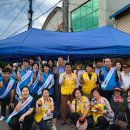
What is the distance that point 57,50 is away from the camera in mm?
7250

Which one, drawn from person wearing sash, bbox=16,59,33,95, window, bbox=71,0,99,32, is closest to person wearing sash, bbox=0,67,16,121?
person wearing sash, bbox=16,59,33,95

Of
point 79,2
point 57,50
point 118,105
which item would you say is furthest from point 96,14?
point 118,105

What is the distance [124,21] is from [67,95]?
831cm

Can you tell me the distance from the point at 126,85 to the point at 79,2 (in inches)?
528

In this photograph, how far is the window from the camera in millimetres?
17486

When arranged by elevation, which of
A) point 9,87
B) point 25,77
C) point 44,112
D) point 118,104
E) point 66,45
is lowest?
point 44,112

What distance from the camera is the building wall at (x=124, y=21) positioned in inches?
537

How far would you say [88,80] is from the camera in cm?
680

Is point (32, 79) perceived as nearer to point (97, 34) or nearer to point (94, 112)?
point (94, 112)

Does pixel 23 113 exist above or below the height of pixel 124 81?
below

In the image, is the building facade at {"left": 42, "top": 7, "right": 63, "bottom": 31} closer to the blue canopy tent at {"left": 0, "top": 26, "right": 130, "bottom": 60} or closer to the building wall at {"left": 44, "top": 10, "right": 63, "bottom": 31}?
the building wall at {"left": 44, "top": 10, "right": 63, "bottom": 31}

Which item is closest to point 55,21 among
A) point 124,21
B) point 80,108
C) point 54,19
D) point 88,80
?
point 54,19

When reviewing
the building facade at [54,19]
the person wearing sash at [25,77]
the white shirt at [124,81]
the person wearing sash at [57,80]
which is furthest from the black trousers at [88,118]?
the building facade at [54,19]

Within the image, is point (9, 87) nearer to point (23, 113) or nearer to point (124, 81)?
point (23, 113)
